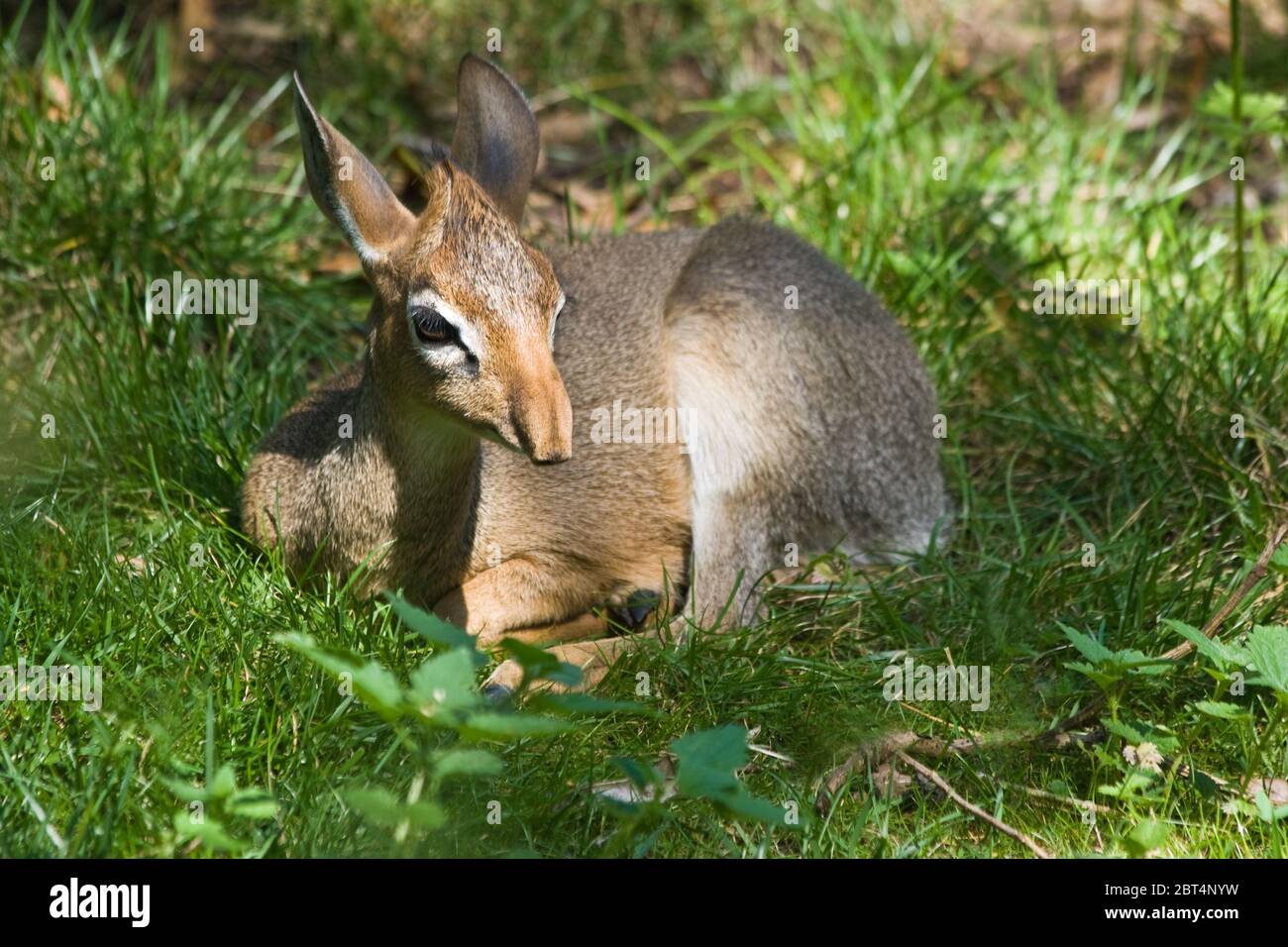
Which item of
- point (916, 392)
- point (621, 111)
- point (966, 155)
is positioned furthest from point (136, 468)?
point (966, 155)

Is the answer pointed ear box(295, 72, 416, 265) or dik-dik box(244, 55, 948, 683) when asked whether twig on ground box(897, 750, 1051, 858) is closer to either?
dik-dik box(244, 55, 948, 683)

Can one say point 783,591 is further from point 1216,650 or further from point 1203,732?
point 1216,650

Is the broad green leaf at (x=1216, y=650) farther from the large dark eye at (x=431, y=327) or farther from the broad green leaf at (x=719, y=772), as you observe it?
the large dark eye at (x=431, y=327)

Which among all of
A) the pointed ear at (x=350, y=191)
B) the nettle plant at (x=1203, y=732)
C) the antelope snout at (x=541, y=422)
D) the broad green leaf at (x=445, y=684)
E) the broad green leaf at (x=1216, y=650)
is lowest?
the nettle plant at (x=1203, y=732)

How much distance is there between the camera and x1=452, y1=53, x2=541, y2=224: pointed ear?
4.69 m

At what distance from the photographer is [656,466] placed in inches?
209

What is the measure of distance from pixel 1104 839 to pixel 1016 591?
4.07ft

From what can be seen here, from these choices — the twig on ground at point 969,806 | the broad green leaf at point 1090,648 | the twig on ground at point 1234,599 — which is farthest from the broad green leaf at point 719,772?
the twig on ground at point 1234,599

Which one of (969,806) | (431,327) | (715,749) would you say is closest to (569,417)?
(431,327)

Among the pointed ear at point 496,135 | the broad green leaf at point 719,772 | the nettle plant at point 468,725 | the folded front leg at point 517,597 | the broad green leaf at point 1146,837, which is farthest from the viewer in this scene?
the folded front leg at point 517,597

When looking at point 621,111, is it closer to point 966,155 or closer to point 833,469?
point 966,155

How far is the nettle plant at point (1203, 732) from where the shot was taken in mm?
3887

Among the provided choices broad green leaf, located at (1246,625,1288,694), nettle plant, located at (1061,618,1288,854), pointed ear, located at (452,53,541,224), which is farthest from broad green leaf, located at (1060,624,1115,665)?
pointed ear, located at (452,53,541,224)

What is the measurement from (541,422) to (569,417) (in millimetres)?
100
